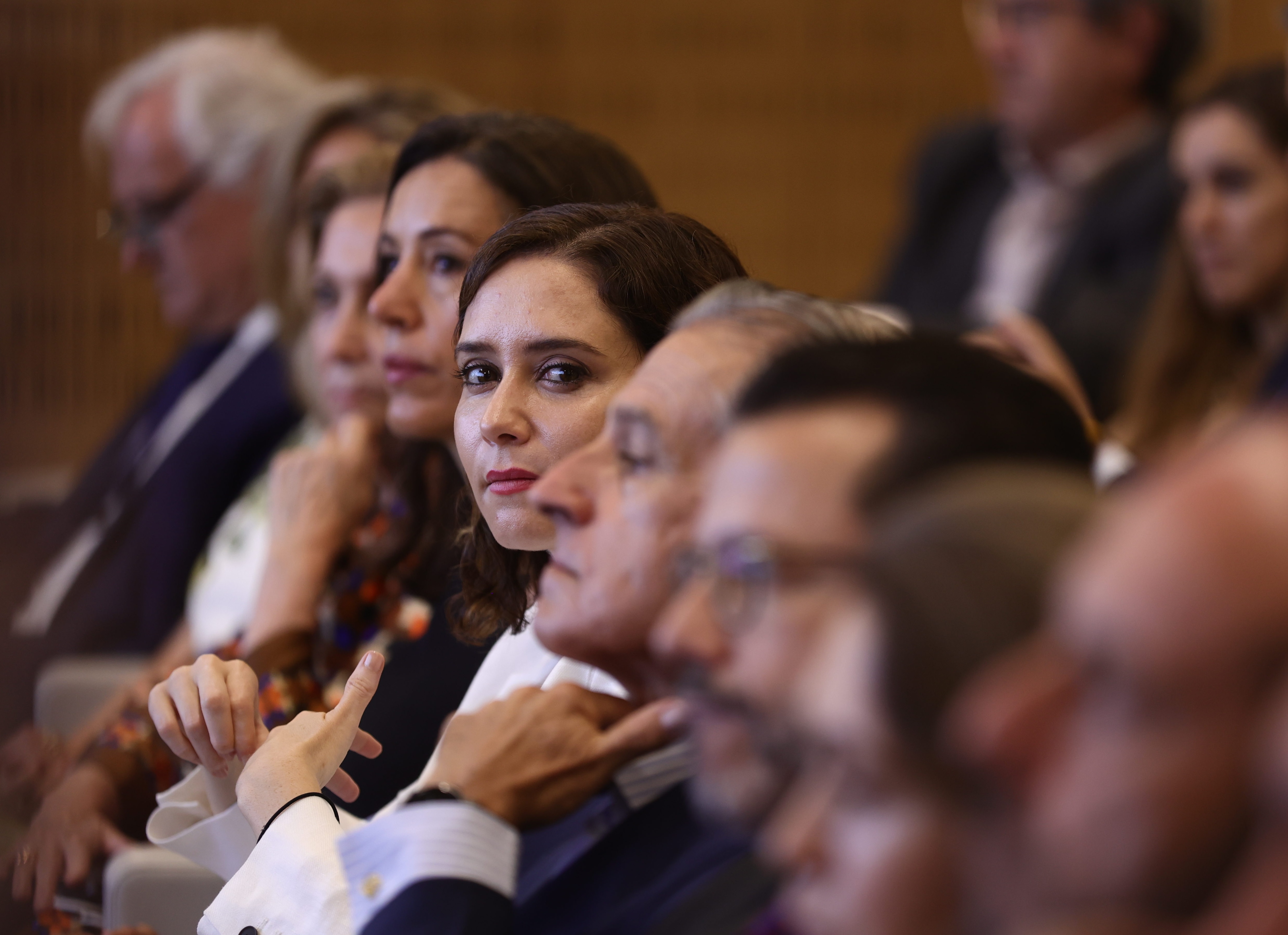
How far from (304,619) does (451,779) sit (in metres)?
0.77

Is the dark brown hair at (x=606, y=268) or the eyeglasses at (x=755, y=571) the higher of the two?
the eyeglasses at (x=755, y=571)

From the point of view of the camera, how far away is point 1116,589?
0.51m

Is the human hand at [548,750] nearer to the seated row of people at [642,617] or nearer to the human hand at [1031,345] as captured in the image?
the seated row of people at [642,617]

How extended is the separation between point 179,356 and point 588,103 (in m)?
2.03

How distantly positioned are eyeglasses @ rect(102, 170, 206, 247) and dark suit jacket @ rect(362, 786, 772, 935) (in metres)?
2.13

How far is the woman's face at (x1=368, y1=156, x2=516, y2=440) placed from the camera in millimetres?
1624

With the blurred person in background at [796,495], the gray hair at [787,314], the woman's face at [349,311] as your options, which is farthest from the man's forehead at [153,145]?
the blurred person in background at [796,495]

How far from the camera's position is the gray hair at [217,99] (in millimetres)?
2867

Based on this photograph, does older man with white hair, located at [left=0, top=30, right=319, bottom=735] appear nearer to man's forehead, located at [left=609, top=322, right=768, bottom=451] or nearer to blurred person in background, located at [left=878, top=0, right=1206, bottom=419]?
blurred person in background, located at [left=878, top=0, right=1206, bottom=419]

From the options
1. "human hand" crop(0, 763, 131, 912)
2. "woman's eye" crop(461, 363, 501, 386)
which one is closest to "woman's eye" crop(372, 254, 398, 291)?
"woman's eye" crop(461, 363, 501, 386)

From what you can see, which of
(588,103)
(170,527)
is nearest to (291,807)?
(170,527)

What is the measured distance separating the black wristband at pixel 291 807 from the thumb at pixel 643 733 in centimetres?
25

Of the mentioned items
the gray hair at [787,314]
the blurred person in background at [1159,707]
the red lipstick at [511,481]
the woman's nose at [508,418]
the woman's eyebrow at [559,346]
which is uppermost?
the blurred person in background at [1159,707]

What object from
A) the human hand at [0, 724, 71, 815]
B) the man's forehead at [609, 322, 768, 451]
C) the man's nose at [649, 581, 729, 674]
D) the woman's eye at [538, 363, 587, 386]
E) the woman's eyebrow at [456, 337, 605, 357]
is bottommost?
the human hand at [0, 724, 71, 815]
